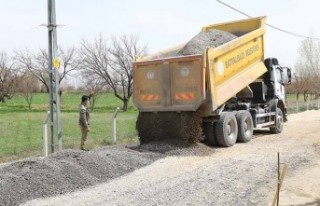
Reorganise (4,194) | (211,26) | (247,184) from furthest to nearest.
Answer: (211,26) → (247,184) → (4,194)

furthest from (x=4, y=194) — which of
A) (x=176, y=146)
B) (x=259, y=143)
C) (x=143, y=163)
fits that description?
(x=259, y=143)

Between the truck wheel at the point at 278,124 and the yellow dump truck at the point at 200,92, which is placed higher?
the yellow dump truck at the point at 200,92

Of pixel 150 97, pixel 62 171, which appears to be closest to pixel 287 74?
pixel 150 97

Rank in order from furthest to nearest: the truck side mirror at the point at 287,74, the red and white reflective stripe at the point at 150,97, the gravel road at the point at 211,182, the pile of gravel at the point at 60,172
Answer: the truck side mirror at the point at 287,74 → the red and white reflective stripe at the point at 150,97 → the pile of gravel at the point at 60,172 → the gravel road at the point at 211,182

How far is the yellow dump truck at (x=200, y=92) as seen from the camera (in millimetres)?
11672

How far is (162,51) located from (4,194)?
7112 mm

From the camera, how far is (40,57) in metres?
57.0

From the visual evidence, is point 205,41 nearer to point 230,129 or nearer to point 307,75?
point 230,129

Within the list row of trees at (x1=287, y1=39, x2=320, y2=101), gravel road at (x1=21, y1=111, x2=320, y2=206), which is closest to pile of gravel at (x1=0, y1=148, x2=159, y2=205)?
gravel road at (x1=21, y1=111, x2=320, y2=206)

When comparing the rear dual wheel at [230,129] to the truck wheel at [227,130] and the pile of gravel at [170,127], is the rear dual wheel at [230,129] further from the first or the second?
the pile of gravel at [170,127]

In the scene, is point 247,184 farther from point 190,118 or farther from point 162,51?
point 162,51

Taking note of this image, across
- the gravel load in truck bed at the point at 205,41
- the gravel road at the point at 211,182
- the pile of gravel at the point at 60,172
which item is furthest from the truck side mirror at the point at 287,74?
the pile of gravel at the point at 60,172

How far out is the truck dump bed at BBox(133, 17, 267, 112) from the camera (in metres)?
11.6

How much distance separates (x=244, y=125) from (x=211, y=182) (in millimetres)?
6099
